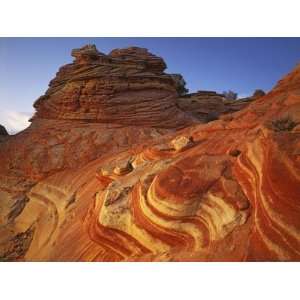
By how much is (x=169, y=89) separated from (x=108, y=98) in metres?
3.69

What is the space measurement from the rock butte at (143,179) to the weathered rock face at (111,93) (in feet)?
0.18

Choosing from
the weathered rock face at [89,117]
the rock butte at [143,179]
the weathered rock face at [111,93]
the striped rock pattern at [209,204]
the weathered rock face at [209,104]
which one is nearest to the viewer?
the striped rock pattern at [209,204]

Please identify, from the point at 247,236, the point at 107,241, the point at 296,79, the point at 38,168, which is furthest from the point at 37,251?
the point at 296,79

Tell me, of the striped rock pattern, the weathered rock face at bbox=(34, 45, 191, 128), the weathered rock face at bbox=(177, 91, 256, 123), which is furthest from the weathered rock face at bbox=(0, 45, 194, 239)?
the weathered rock face at bbox=(177, 91, 256, 123)

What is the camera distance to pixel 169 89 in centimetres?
1677

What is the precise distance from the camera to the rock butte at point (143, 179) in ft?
14.9

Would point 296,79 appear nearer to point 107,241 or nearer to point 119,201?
point 119,201

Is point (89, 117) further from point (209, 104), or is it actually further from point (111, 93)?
point (209, 104)

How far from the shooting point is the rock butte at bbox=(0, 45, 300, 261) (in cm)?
453

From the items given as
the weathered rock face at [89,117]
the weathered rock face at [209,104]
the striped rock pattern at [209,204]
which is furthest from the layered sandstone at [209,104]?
the striped rock pattern at [209,204]

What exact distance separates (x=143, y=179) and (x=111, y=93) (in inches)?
384

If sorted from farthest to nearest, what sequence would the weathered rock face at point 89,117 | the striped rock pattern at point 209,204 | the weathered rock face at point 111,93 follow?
the weathered rock face at point 111,93 → the weathered rock face at point 89,117 → the striped rock pattern at point 209,204

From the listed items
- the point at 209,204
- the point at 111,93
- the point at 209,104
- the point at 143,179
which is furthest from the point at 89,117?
the point at 209,104

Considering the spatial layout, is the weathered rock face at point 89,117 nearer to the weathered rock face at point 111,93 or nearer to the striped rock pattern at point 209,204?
the weathered rock face at point 111,93
